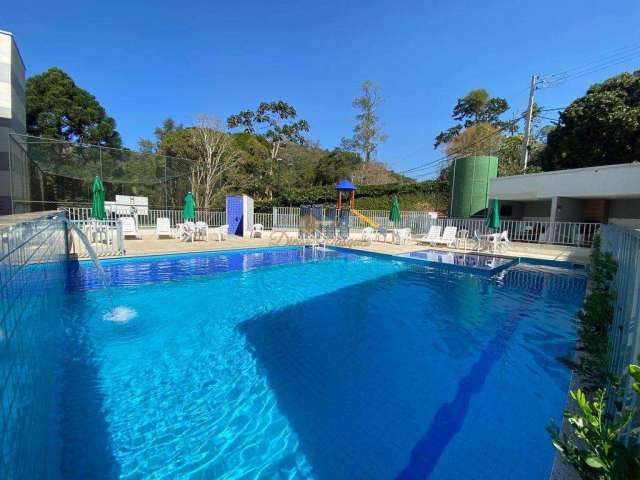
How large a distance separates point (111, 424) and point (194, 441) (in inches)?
32.5

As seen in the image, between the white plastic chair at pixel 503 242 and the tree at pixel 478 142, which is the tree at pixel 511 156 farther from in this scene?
the white plastic chair at pixel 503 242

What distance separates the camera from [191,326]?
16.1 ft

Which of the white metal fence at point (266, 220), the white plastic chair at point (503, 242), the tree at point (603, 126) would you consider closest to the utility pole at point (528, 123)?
the tree at point (603, 126)

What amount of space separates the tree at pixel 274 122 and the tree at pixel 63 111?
10679mm

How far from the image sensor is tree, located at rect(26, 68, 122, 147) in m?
24.0

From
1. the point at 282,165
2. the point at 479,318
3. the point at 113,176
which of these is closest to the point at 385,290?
the point at 479,318

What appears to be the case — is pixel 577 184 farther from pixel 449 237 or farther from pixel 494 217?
pixel 449 237

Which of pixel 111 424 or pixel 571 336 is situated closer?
pixel 111 424

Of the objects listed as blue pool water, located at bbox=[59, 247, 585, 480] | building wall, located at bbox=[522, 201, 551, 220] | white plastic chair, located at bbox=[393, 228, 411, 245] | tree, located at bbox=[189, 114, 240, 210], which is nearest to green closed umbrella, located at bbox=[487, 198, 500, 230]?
white plastic chair, located at bbox=[393, 228, 411, 245]

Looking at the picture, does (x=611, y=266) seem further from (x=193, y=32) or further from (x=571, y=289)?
(x=193, y=32)

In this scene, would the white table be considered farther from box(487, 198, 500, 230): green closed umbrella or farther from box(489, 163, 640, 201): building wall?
box(489, 163, 640, 201): building wall

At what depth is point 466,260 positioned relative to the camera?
10352mm

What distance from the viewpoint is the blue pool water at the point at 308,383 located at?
2.45 m

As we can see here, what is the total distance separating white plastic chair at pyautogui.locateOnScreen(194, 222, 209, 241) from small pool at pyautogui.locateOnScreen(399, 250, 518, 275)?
7890mm
